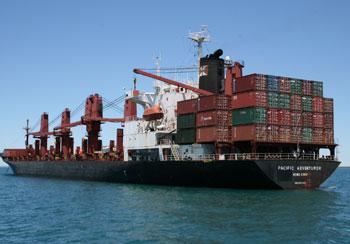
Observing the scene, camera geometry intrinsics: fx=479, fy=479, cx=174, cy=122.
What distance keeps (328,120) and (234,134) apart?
942cm

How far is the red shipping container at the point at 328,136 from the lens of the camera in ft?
144

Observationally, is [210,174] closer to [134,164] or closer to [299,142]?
[299,142]

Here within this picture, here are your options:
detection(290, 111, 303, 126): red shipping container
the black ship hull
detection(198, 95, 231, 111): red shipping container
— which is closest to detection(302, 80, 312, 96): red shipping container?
detection(290, 111, 303, 126): red shipping container

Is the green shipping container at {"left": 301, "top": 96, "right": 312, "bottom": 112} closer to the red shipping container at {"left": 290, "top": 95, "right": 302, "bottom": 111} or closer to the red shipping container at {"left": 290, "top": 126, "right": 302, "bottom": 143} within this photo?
the red shipping container at {"left": 290, "top": 95, "right": 302, "bottom": 111}

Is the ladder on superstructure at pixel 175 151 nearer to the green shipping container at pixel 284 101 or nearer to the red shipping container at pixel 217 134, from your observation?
the red shipping container at pixel 217 134

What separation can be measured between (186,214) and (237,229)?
5094 mm

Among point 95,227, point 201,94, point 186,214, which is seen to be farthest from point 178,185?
point 95,227

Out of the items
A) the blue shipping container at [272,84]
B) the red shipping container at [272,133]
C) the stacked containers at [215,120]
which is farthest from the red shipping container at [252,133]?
the blue shipping container at [272,84]

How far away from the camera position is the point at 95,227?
23.3 metres

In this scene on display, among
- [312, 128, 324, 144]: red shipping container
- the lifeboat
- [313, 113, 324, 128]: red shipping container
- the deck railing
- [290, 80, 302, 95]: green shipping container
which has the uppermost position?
[290, 80, 302, 95]: green shipping container

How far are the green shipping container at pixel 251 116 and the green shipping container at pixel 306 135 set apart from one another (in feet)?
14.4

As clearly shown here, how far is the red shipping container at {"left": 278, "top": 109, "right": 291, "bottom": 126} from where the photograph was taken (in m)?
41.9

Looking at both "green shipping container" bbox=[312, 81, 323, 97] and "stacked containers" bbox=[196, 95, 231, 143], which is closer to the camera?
"stacked containers" bbox=[196, 95, 231, 143]

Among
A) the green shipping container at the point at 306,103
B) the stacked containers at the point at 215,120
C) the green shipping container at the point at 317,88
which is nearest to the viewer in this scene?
the stacked containers at the point at 215,120
